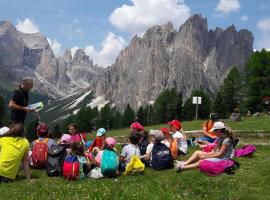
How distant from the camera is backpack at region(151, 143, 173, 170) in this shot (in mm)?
16688

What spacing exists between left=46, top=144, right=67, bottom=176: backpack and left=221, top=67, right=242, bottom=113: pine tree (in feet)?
315

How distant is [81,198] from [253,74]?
82.2 meters

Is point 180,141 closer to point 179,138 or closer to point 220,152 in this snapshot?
point 179,138

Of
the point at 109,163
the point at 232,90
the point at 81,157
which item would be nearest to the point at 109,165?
the point at 109,163

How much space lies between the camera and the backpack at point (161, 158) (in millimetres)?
16688

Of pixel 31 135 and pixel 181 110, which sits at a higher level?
pixel 181 110

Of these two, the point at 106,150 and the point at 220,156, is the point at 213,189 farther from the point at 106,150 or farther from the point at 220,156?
the point at 106,150

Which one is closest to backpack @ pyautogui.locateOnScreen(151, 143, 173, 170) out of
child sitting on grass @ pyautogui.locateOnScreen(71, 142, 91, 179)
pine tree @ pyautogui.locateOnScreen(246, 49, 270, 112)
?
child sitting on grass @ pyautogui.locateOnScreen(71, 142, 91, 179)

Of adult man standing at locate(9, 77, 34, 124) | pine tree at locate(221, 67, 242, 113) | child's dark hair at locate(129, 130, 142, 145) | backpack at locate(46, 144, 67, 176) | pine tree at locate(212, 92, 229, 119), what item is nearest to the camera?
backpack at locate(46, 144, 67, 176)

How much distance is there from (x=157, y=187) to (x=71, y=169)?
3794 mm

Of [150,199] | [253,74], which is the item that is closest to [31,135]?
[253,74]

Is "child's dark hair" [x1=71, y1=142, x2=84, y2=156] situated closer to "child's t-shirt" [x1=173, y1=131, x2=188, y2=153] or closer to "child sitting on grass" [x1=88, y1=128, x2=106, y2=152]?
"child sitting on grass" [x1=88, y1=128, x2=106, y2=152]

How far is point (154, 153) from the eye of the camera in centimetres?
1705

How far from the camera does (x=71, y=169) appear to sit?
14.9 meters
